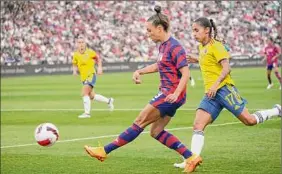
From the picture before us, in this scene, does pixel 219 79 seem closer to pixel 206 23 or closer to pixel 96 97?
pixel 206 23

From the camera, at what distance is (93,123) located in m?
20.1

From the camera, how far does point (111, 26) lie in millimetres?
56500

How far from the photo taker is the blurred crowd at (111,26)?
51.5 meters

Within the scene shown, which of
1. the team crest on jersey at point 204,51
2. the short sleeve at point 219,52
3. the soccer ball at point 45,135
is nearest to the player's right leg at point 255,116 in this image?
the short sleeve at point 219,52

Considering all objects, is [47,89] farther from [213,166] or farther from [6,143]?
[213,166]

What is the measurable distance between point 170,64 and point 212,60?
646 mm

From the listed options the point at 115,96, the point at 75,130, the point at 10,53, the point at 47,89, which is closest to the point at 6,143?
the point at 75,130

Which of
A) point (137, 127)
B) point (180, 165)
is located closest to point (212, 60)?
point (137, 127)

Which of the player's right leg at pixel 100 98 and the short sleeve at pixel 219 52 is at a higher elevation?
the short sleeve at pixel 219 52

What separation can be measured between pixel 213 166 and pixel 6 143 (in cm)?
588

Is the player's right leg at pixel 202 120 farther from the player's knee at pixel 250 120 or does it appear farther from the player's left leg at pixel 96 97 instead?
the player's left leg at pixel 96 97

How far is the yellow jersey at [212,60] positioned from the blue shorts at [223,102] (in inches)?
4.5

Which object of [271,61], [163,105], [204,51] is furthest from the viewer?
[271,61]

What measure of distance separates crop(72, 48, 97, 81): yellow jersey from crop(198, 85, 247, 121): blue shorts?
11713mm
